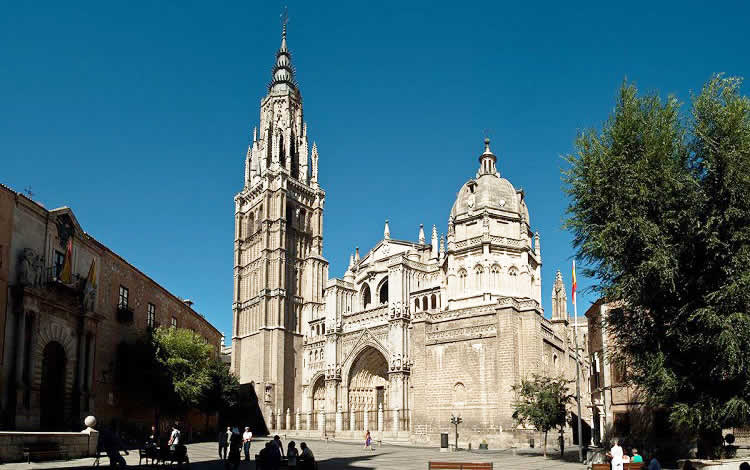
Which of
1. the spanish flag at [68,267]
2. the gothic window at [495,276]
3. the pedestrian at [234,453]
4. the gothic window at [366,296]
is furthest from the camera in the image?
the gothic window at [366,296]

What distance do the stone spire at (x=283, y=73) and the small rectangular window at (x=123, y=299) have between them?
4697 cm

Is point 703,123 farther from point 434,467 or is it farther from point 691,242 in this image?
point 434,467

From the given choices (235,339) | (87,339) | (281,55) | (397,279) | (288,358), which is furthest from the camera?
(281,55)

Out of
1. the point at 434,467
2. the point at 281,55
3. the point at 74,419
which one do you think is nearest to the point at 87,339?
the point at 74,419

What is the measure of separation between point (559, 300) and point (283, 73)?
4131 cm

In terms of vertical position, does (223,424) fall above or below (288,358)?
below

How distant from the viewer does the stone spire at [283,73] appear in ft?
250

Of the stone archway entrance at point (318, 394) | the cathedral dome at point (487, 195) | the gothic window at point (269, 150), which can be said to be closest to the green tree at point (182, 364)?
the cathedral dome at point (487, 195)

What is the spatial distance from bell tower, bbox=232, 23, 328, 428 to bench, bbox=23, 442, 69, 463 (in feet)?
134

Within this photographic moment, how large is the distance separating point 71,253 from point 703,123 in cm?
2415

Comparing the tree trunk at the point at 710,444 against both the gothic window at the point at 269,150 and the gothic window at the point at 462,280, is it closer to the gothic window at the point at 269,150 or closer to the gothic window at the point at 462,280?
the gothic window at the point at 462,280

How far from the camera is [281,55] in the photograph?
255 feet

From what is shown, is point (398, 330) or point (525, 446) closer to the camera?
point (525, 446)

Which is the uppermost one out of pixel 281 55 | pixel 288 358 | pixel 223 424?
pixel 281 55
